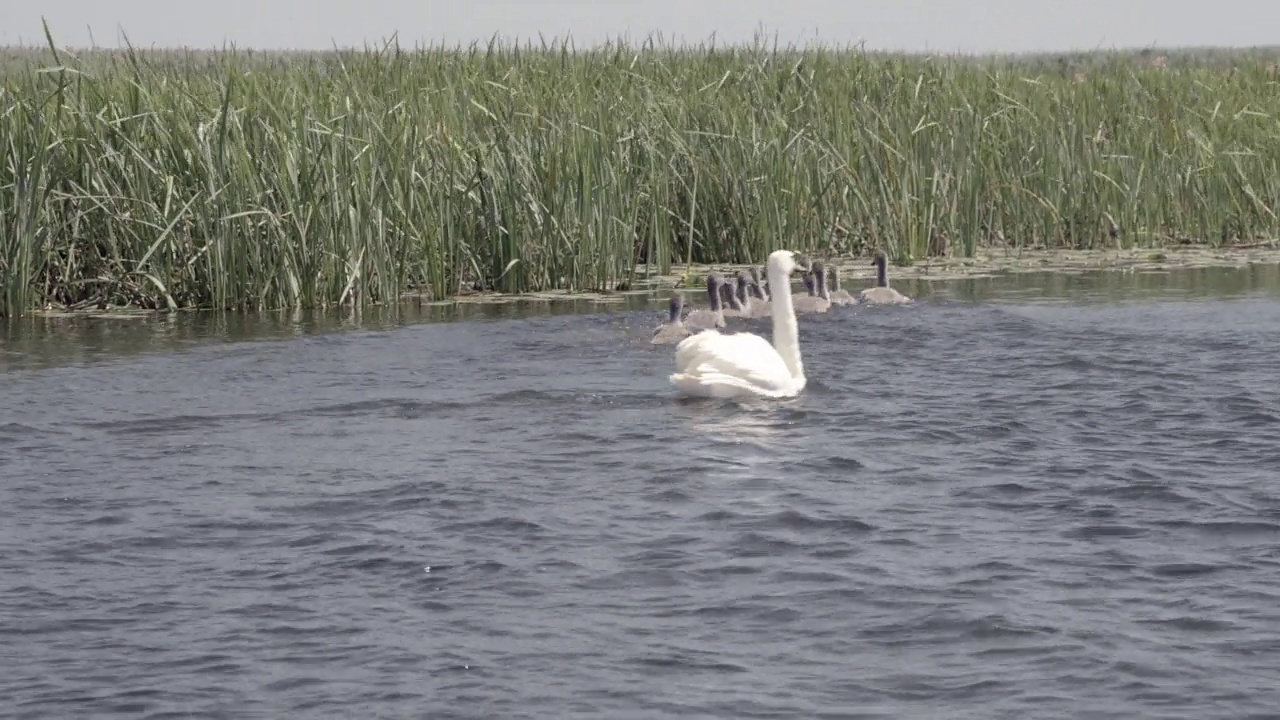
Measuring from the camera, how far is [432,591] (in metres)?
6.79

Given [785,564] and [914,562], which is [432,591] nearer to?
[785,564]

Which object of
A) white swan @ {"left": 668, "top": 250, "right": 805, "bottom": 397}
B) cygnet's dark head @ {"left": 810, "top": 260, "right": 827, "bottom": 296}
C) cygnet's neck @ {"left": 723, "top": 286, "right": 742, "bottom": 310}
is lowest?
white swan @ {"left": 668, "top": 250, "right": 805, "bottom": 397}

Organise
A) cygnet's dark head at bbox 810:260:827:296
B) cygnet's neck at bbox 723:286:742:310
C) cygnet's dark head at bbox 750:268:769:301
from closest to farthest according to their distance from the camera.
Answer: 1. cygnet's dark head at bbox 810:260:827:296
2. cygnet's neck at bbox 723:286:742:310
3. cygnet's dark head at bbox 750:268:769:301

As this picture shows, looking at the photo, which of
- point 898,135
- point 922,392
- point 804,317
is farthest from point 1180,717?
point 898,135

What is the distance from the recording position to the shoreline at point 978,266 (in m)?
14.3

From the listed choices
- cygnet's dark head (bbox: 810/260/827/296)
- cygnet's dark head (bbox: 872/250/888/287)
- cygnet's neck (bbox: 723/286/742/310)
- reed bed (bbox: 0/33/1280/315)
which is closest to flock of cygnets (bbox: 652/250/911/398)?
cygnet's neck (bbox: 723/286/742/310)

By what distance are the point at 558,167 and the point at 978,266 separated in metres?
3.69

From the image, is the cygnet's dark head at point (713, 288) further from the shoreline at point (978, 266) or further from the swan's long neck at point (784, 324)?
the swan's long neck at point (784, 324)

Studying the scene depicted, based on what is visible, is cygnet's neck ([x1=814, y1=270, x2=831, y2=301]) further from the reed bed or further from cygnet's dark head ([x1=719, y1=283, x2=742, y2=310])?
the reed bed

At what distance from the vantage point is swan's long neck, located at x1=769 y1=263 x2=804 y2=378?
10742mm

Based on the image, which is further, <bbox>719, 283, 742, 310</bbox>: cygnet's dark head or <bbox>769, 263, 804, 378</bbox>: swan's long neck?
<bbox>719, 283, 742, 310</bbox>: cygnet's dark head

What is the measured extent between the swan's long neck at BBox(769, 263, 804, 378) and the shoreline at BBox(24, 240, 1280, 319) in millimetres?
3259

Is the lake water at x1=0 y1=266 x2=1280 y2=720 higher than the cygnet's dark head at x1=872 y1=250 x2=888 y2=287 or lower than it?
lower

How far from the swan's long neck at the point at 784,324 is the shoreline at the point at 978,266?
10.7 ft
